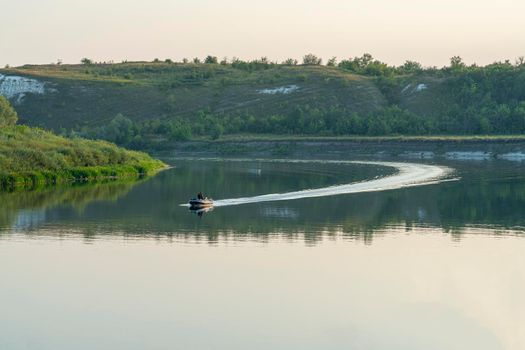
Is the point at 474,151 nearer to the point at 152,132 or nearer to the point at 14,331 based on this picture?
the point at 152,132

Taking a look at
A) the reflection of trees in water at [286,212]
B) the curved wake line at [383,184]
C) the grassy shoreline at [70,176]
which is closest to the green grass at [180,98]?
the curved wake line at [383,184]

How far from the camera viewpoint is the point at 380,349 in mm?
23625

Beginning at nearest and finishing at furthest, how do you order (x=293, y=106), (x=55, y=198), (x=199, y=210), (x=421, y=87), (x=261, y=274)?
(x=261, y=274) < (x=199, y=210) < (x=55, y=198) < (x=293, y=106) < (x=421, y=87)

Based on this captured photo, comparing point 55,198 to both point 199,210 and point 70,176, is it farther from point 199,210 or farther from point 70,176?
point 70,176

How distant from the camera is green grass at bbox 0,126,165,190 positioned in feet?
233

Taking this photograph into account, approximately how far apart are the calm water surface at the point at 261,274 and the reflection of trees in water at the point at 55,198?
8.8 inches

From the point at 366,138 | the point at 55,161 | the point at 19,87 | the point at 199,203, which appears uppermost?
the point at 19,87

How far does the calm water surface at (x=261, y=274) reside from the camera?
2503cm

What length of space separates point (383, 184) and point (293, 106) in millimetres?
97232

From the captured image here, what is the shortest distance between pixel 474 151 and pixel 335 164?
84.4 ft

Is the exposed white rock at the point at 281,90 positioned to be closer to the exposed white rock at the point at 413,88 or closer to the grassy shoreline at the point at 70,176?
the exposed white rock at the point at 413,88

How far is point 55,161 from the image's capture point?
77.6 metres

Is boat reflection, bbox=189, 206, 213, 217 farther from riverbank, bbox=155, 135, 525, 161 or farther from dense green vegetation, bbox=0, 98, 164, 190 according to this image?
riverbank, bbox=155, 135, 525, 161

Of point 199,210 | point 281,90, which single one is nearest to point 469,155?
point 281,90
